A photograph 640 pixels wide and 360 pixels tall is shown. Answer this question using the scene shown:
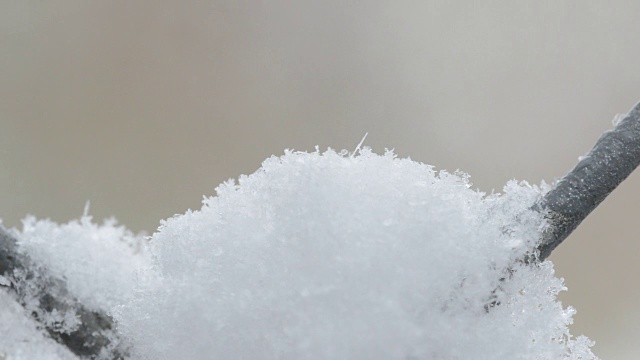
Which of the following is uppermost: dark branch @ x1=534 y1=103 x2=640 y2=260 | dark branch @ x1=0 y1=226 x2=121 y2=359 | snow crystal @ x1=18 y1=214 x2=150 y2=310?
dark branch @ x1=534 y1=103 x2=640 y2=260

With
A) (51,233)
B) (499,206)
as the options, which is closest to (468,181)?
(499,206)

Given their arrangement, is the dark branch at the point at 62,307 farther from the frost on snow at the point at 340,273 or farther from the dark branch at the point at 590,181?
the dark branch at the point at 590,181

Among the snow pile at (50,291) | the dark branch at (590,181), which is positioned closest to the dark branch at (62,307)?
the snow pile at (50,291)

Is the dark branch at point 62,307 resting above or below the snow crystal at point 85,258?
below

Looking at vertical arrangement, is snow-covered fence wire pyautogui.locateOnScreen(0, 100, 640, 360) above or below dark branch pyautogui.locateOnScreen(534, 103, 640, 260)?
below

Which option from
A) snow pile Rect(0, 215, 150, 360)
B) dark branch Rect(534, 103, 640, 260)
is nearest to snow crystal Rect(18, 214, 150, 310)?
snow pile Rect(0, 215, 150, 360)

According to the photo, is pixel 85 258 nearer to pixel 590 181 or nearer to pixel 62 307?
pixel 62 307

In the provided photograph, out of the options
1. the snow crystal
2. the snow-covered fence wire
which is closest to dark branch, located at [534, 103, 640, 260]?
the snow-covered fence wire

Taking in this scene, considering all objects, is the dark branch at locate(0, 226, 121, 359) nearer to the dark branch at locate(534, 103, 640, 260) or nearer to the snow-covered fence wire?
the snow-covered fence wire
